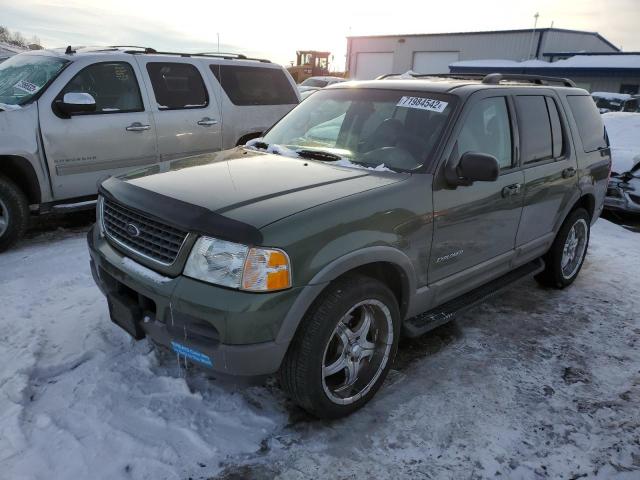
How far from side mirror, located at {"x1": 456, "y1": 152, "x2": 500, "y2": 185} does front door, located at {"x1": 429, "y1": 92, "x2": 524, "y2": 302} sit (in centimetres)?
15

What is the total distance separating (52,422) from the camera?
8.95 ft

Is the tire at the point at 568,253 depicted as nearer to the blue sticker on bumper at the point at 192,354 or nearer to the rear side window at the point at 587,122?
the rear side window at the point at 587,122

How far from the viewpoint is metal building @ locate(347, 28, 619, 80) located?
117 ft

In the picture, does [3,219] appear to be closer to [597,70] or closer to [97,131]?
[97,131]

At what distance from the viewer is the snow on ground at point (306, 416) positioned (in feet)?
8.45

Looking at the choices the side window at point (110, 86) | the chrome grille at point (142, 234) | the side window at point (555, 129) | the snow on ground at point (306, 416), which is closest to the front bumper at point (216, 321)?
the chrome grille at point (142, 234)

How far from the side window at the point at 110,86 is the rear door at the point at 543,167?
13.6 feet

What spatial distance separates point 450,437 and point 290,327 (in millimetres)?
1147

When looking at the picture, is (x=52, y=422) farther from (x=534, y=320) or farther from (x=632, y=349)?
(x=632, y=349)

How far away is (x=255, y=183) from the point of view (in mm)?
2932

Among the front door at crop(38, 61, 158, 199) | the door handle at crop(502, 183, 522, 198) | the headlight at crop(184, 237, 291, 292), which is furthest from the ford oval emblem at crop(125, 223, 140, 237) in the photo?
the front door at crop(38, 61, 158, 199)

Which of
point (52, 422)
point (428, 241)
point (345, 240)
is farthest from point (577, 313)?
point (52, 422)

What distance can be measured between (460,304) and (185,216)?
6.59 feet

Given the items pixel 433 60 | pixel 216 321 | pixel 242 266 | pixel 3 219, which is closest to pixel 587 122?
pixel 242 266
